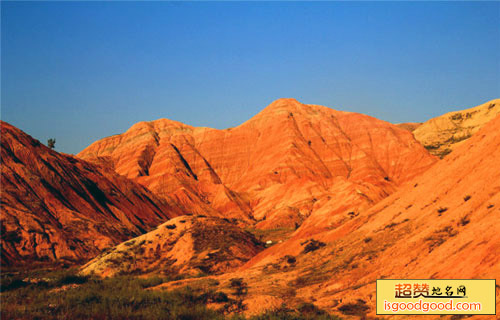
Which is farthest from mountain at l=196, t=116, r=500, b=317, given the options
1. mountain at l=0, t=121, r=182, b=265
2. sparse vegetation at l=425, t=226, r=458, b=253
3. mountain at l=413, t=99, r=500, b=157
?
mountain at l=413, t=99, r=500, b=157

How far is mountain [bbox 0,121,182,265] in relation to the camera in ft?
149

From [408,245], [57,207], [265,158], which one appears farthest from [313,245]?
[265,158]

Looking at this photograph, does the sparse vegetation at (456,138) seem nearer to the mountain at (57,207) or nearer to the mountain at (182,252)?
the mountain at (57,207)

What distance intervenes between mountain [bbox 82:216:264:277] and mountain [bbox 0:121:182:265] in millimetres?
10659

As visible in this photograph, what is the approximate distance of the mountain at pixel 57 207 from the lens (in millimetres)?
45281

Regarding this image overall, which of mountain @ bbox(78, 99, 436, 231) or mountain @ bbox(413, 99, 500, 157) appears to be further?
mountain @ bbox(413, 99, 500, 157)

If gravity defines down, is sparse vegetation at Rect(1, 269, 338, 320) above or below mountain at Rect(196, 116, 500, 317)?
below

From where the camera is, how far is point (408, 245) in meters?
21.8

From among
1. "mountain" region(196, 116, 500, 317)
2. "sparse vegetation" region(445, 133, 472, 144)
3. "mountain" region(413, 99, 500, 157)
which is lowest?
"mountain" region(196, 116, 500, 317)

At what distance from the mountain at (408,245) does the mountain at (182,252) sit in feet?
19.5

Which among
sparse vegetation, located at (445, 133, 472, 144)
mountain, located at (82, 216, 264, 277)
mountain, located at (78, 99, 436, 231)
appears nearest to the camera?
mountain, located at (82, 216, 264, 277)

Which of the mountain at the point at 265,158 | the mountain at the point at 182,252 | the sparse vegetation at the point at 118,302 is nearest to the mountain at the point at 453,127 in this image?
the mountain at the point at 265,158

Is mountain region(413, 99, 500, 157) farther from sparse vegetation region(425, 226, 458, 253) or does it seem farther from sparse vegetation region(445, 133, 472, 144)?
sparse vegetation region(425, 226, 458, 253)

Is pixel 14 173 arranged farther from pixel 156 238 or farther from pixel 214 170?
pixel 214 170
